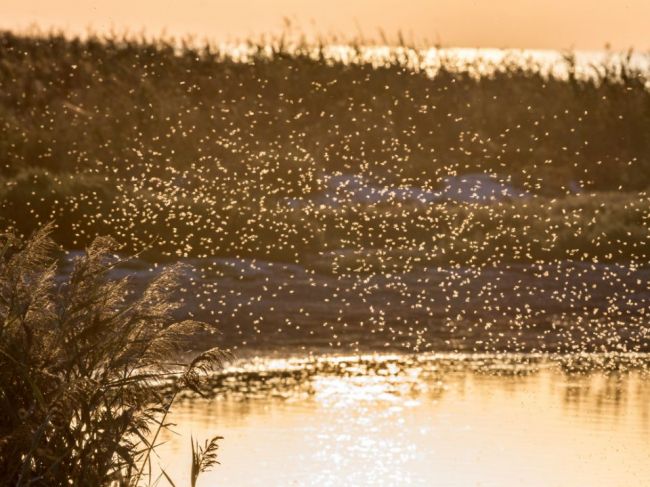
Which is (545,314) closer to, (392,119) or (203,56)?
(392,119)

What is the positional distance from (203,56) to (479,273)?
10.2m

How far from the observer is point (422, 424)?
10422 mm

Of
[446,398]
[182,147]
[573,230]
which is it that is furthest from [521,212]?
[446,398]

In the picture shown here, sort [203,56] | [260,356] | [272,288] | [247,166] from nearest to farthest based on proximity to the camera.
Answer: [260,356], [272,288], [247,166], [203,56]

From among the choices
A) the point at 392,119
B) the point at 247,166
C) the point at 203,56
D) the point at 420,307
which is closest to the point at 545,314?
the point at 420,307

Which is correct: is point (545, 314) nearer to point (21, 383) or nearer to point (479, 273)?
point (479, 273)

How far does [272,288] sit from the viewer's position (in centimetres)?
1723

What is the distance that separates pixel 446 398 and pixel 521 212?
35.1ft

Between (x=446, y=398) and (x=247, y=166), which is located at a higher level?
(x=247, y=166)

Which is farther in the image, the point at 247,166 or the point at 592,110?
the point at 592,110

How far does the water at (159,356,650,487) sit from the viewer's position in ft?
29.1

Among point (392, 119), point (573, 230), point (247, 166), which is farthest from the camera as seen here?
point (392, 119)

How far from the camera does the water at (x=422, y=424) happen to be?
29.1ft

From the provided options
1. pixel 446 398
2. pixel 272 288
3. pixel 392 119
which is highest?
pixel 392 119
